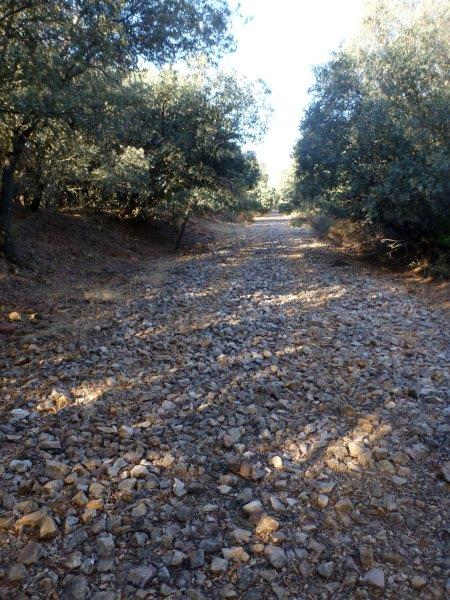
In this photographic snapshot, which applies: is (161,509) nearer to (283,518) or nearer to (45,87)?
(283,518)

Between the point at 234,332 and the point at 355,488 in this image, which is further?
the point at 234,332

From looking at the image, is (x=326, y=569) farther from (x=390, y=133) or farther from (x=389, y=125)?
(x=389, y=125)

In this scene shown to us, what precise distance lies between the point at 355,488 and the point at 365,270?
13.5m

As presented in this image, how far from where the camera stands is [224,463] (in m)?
4.86

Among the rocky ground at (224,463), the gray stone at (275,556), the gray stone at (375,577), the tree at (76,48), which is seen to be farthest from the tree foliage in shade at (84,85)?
the gray stone at (375,577)

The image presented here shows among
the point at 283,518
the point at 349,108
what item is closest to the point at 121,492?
the point at 283,518

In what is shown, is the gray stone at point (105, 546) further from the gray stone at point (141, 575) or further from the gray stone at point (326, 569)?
the gray stone at point (326, 569)

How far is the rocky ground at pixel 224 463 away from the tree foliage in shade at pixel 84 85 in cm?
506

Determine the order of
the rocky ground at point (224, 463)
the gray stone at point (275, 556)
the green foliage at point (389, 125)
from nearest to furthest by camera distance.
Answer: the rocky ground at point (224, 463), the gray stone at point (275, 556), the green foliage at point (389, 125)

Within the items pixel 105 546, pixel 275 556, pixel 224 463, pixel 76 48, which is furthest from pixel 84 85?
pixel 275 556

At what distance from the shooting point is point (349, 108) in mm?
17859

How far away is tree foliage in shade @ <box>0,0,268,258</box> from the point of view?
8.45 metres

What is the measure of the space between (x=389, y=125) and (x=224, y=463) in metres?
14.1

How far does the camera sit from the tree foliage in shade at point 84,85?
8.45 m
